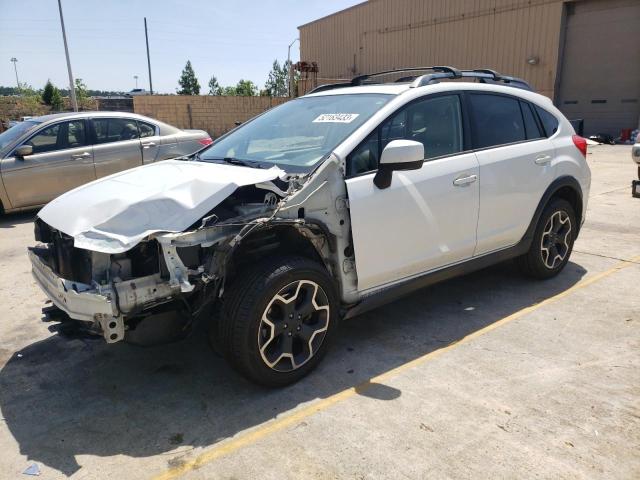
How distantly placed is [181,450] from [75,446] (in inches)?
22.3

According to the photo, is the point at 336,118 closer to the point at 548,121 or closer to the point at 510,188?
the point at 510,188

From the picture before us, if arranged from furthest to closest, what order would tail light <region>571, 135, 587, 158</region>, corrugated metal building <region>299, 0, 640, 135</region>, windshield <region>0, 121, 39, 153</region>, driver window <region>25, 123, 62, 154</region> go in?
corrugated metal building <region>299, 0, 640, 135</region> < driver window <region>25, 123, 62, 154</region> < windshield <region>0, 121, 39, 153</region> < tail light <region>571, 135, 587, 158</region>

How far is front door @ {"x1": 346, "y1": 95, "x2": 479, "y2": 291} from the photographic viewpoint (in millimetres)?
3328

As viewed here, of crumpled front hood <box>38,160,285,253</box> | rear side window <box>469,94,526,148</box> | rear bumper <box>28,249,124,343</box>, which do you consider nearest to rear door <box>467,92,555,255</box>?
rear side window <box>469,94,526,148</box>

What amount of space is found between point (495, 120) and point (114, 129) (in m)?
6.56

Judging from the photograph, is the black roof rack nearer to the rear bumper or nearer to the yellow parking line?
the yellow parking line

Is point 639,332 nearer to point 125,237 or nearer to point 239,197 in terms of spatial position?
point 239,197

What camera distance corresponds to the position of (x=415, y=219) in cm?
355

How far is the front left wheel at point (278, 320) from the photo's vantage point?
9.53ft

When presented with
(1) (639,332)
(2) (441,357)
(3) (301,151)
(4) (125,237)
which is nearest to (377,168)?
(3) (301,151)

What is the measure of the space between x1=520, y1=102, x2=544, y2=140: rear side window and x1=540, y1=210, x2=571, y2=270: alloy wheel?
0.74m

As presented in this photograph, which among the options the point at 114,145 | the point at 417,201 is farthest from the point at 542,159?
the point at 114,145

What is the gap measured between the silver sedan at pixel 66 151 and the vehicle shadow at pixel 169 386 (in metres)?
4.83

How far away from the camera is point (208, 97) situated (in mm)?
23688
